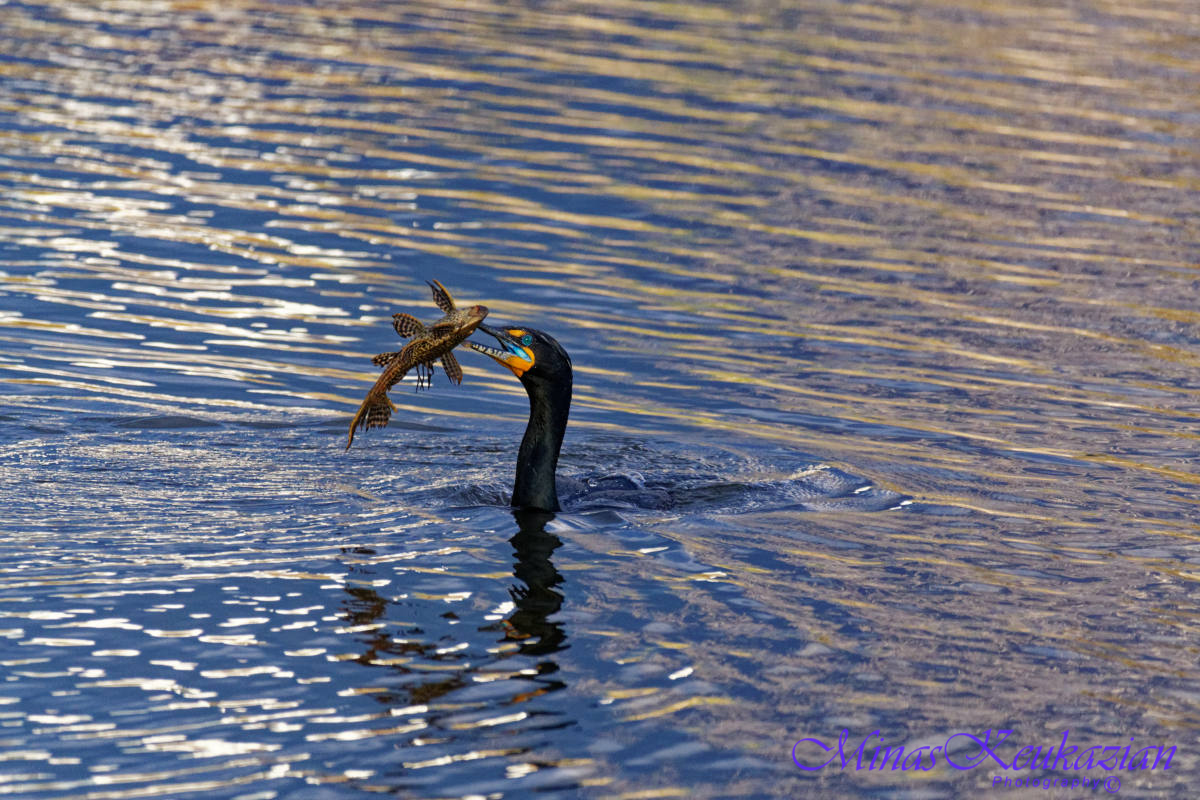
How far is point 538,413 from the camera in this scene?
11.3 metres

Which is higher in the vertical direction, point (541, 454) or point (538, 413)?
point (538, 413)

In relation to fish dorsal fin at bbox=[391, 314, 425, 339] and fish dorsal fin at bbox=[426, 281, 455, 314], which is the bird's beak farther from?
fish dorsal fin at bbox=[391, 314, 425, 339]

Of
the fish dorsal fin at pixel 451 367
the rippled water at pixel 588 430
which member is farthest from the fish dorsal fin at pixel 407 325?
the rippled water at pixel 588 430

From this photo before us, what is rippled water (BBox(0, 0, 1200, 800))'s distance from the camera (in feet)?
26.3

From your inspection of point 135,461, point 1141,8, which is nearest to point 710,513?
point 135,461

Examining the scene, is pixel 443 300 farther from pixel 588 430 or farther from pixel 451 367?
pixel 588 430

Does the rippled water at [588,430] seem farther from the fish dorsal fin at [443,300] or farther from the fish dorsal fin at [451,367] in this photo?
the fish dorsal fin at [443,300]

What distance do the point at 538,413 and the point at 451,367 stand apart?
709mm

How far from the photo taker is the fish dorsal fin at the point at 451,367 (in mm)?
11064

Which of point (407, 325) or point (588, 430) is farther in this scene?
point (588, 430)
